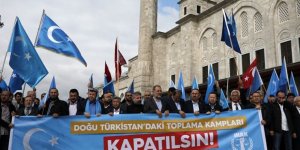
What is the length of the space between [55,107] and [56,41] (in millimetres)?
1924

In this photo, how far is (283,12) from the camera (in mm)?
20578

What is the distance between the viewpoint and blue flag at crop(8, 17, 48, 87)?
6.35 metres

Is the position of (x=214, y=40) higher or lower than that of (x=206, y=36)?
lower

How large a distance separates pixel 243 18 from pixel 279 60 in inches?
215

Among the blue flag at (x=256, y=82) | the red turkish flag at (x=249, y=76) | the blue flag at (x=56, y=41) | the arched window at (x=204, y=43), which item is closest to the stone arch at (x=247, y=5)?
the arched window at (x=204, y=43)

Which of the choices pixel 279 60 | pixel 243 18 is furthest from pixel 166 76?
pixel 279 60

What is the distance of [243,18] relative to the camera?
2420 cm

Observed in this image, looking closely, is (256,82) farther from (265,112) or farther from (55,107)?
(55,107)

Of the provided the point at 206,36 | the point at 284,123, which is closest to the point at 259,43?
the point at 206,36

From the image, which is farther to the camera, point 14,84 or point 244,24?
point 244,24

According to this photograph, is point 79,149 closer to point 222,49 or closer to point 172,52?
point 222,49

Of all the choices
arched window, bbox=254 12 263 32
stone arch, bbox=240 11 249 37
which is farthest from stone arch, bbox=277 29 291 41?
stone arch, bbox=240 11 249 37

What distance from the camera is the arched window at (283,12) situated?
20.3 m

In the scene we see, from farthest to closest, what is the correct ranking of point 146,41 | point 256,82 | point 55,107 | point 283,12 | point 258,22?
point 146,41
point 258,22
point 283,12
point 256,82
point 55,107
